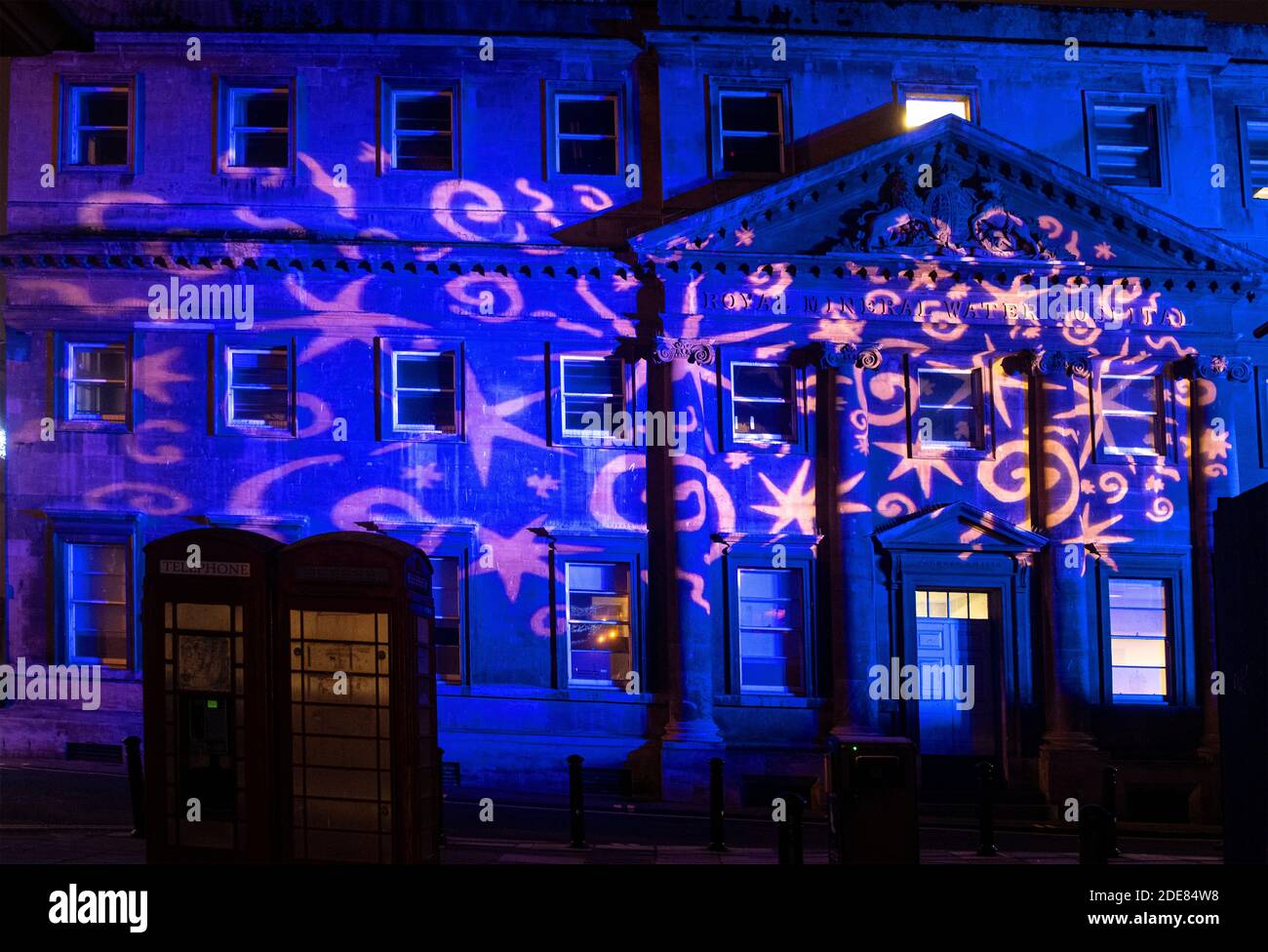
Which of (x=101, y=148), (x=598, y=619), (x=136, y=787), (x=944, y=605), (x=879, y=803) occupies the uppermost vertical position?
(x=101, y=148)

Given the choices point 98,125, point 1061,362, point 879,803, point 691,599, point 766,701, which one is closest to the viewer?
point 879,803

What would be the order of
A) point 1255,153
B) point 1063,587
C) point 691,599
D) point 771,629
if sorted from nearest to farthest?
point 691,599 < point 1063,587 < point 771,629 < point 1255,153

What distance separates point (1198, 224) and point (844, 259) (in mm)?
6403

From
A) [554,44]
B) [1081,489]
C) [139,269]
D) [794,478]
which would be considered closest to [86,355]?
[139,269]

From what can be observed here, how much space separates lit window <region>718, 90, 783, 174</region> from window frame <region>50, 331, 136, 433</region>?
33.0ft

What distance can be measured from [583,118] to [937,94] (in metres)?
5.91

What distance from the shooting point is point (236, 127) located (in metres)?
20.2

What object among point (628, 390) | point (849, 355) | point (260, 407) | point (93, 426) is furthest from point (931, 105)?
point (93, 426)

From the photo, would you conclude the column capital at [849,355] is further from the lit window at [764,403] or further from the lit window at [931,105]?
the lit window at [931,105]

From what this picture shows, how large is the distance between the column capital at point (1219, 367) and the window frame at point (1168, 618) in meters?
2.77

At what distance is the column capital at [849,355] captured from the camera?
1948 centimetres

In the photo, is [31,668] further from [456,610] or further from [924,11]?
[924,11]

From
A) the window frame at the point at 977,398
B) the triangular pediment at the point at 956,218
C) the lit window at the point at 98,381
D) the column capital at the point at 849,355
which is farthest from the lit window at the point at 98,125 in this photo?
the window frame at the point at 977,398

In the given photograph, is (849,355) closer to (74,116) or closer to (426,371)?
(426,371)
